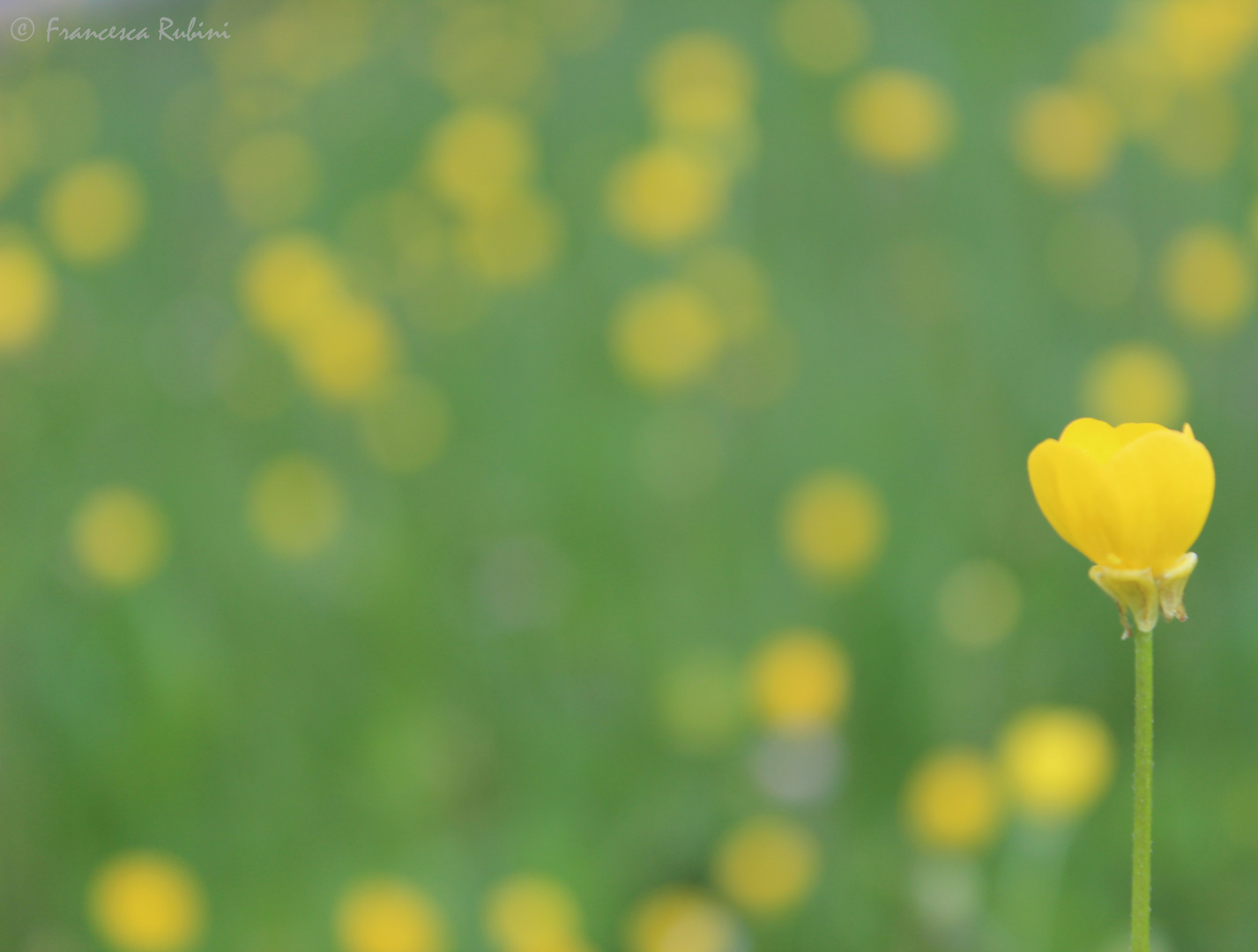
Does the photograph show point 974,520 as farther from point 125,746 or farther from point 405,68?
point 405,68

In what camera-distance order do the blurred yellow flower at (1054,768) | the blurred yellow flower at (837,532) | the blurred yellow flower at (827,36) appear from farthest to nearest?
the blurred yellow flower at (827,36) < the blurred yellow flower at (837,532) < the blurred yellow flower at (1054,768)

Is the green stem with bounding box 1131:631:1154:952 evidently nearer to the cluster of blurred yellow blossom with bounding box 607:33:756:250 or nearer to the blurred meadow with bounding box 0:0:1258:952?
the blurred meadow with bounding box 0:0:1258:952

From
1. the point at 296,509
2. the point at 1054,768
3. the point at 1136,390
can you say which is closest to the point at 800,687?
the point at 1054,768

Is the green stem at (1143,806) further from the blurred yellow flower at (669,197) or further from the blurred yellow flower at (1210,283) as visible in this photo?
the blurred yellow flower at (669,197)

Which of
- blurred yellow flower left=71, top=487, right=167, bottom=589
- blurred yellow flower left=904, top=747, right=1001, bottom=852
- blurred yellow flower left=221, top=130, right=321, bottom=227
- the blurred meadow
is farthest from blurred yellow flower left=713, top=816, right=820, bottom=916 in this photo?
blurred yellow flower left=221, top=130, right=321, bottom=227

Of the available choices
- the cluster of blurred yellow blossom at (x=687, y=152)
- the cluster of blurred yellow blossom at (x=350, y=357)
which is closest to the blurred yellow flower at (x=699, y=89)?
the cluster of blurred yellow blossom at (x=687, y=152)

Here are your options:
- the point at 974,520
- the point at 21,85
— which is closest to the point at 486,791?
the point at 974,520
